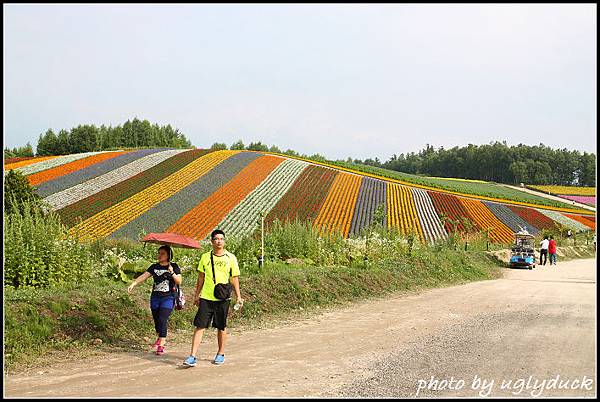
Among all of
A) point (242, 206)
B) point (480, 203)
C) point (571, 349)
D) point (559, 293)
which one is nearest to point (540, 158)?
point (480, 203)

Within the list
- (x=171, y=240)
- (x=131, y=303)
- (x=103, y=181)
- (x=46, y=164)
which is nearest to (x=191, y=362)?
(x=171, y=240)

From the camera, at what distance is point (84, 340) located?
8.77m

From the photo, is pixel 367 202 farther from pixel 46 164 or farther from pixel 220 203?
pixel 46 164

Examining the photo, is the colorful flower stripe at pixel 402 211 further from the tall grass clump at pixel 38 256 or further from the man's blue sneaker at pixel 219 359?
the man's blue sneaker at pixel 219 359

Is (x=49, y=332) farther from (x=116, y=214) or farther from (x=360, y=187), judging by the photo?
(x=360, y=187)

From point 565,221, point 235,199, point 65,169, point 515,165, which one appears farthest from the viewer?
point 515,165

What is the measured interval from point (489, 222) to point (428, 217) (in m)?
4.56

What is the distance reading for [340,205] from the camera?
34.8 m

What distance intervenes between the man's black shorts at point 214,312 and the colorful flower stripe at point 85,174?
28.9 meters

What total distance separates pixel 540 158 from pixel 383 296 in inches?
3684

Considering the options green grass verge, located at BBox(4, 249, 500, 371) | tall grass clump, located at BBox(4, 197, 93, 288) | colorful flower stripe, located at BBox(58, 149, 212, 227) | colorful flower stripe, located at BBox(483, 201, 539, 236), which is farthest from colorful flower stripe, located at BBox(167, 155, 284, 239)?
colorful flower stripe, located at BBox(483, 201, 539, 236)

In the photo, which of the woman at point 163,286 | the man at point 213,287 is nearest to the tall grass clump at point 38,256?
the woman at point 163,286

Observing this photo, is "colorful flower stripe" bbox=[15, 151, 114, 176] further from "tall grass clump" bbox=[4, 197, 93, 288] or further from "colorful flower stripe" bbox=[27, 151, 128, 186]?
"tall grass clump" bbox=[4, 197, 93, 288]

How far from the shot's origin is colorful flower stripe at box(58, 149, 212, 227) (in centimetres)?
3012
